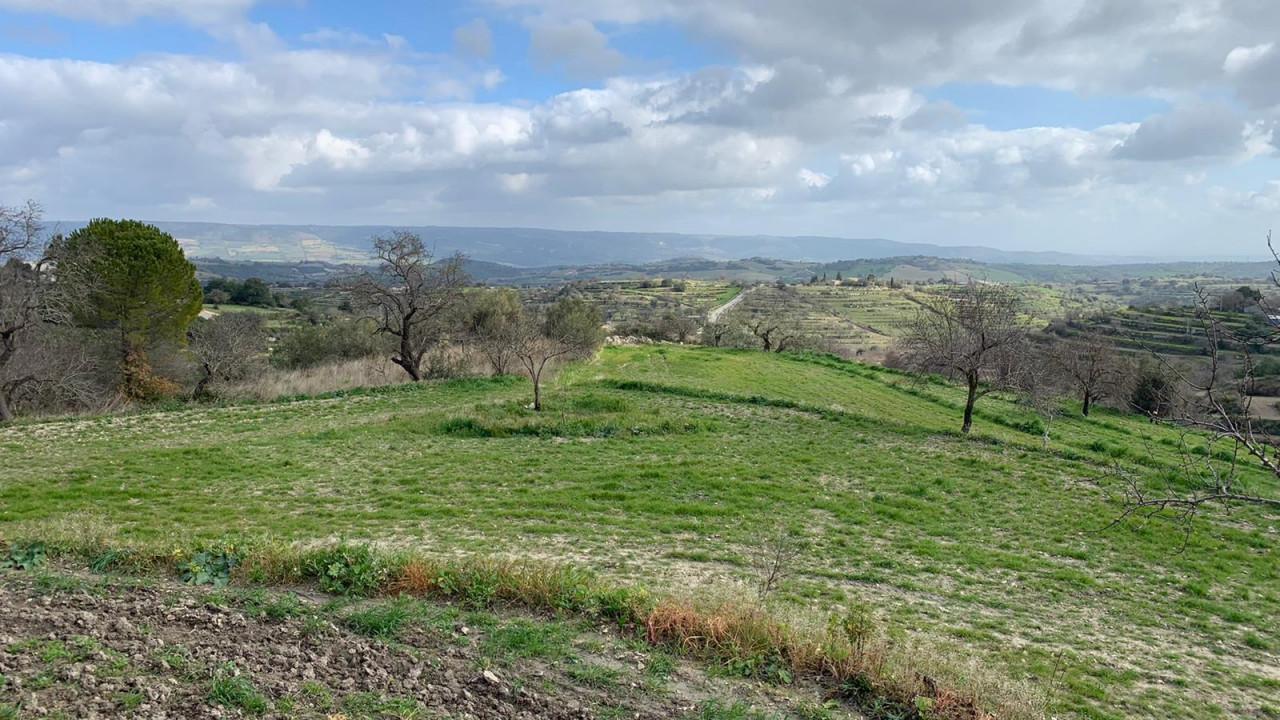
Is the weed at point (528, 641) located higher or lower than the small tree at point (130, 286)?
lower

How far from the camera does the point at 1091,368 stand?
37281 mm

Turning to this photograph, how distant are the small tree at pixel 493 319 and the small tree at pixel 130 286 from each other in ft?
48.9

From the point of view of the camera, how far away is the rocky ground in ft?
16.6

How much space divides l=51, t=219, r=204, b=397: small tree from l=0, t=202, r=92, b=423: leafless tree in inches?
62.6

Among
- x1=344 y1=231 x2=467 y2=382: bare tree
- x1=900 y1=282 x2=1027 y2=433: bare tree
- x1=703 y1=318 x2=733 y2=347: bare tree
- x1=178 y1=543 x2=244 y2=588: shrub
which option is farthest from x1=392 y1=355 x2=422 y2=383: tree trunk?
x1=703 y1=318 x2=733 y2=347: bare tree

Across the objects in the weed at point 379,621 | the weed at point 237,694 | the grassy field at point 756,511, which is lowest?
the grassy field at point 756,511

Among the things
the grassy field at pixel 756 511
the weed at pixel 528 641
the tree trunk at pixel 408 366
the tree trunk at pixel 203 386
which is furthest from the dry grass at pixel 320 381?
the weed at pixel 528 641

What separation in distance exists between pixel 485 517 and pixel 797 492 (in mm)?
6976

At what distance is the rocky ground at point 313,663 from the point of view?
5059 millimetres

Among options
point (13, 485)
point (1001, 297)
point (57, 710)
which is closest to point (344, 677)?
point (57, 710)

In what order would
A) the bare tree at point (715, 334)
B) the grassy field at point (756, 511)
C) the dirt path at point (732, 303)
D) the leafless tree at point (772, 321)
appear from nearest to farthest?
the grassy field at point (756, 511), the leafless tree at point (772, 321), the bare tree at point (715, 334), the dirt path at point (732, 303)

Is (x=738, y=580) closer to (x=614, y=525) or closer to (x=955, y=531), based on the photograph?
(x=614, y=525)

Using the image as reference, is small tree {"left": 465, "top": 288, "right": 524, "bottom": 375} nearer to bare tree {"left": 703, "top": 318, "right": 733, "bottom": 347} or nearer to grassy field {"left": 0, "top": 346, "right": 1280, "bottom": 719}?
grassy field {"left": 0, "top": 346, "right": 1280, "bottom": 719}

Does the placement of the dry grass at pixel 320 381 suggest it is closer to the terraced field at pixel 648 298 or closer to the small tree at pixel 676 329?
the small tree at pixel 676 329
